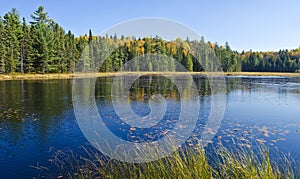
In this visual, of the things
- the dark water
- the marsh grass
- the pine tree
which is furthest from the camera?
the pine tree

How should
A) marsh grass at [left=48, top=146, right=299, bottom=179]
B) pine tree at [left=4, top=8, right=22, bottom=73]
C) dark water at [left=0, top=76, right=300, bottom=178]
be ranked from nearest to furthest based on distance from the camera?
1. marsh grass at [left=48, top=146, right=299, bottom=179]
2. dark water at [left=0, top=76, right=300, bottom=178]
3. pine tree at [left=4, top=8, right=22, bottom=73]

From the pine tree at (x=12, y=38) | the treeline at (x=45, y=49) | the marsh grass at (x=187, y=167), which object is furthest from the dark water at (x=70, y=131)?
the pine tree at (x=12, y=38)

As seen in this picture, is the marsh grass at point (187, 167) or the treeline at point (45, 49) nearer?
the marsh grass at point (187, 167)

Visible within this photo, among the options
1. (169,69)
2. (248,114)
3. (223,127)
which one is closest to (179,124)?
→ (223,127)

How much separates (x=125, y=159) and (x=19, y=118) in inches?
310

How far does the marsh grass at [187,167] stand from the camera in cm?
429

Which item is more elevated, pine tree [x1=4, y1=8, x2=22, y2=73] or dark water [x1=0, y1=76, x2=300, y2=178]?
pine tree [x1=4, y1=8, x2=22, y2=73]

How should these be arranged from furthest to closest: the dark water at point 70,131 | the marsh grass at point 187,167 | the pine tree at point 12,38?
1. the pine tree at point 12,38
2. the dark water at point 70,131
3. the marsh grass at point 187,167

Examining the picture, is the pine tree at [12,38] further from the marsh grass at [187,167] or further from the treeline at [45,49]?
the marsh grass at [187,167]

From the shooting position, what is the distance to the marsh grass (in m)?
4.29

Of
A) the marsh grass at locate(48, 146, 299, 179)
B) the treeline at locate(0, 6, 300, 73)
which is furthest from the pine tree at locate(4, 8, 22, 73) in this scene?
the marsh grass at locate(48, 146, 299, 179)

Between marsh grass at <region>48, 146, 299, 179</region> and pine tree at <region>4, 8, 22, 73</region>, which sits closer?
marsh grass at <region>48, 146, 299, 179</region>

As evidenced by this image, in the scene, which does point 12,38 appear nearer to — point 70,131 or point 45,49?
point 45,49

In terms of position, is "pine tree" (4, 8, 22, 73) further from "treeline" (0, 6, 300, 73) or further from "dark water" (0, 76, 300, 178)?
"dark water" (0, 76, 300, 178)
